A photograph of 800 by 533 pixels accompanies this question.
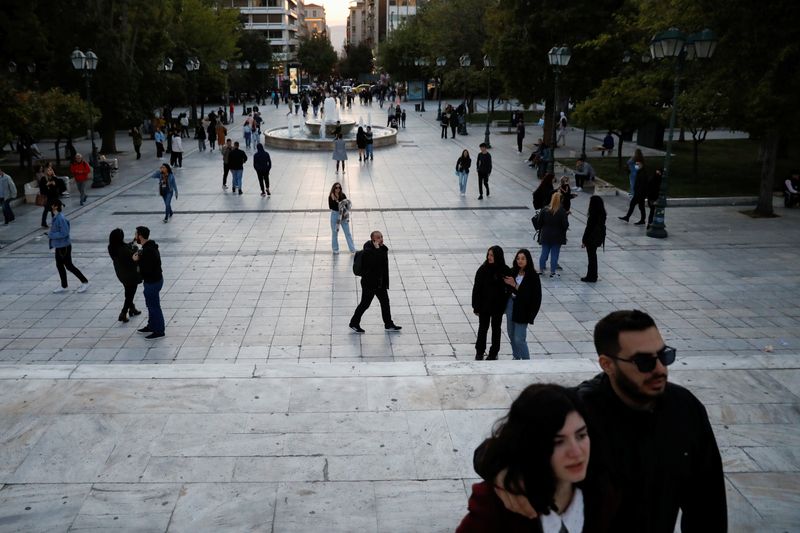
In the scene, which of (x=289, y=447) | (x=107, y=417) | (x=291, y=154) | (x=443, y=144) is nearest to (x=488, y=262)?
(x=289, y=447)

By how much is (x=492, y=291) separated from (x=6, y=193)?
13.7 metres

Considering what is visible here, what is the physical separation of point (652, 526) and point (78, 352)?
8217 millimetres

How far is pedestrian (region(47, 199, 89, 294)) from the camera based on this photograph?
1134 cm

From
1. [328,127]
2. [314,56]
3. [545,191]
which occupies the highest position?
[314,56]

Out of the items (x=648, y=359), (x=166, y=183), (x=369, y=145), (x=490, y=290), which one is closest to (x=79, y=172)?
(x=166, y=183)

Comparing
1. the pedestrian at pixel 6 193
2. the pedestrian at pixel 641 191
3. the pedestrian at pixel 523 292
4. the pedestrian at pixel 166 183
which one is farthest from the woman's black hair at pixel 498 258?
the pedestrian at pixel 6 193

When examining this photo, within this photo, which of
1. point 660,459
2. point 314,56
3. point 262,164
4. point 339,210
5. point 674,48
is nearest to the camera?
point 660,459

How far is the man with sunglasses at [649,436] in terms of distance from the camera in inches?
111

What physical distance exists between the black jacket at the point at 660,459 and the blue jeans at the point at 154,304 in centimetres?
758

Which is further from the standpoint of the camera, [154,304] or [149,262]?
[154,304]

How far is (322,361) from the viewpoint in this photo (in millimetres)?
8812

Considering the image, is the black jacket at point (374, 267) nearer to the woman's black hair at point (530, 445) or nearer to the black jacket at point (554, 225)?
the black jacket at point (554, 225)

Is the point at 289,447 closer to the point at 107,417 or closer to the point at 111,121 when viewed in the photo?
the point at 107,417

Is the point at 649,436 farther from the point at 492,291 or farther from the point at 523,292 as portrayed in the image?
the point at 492,291
